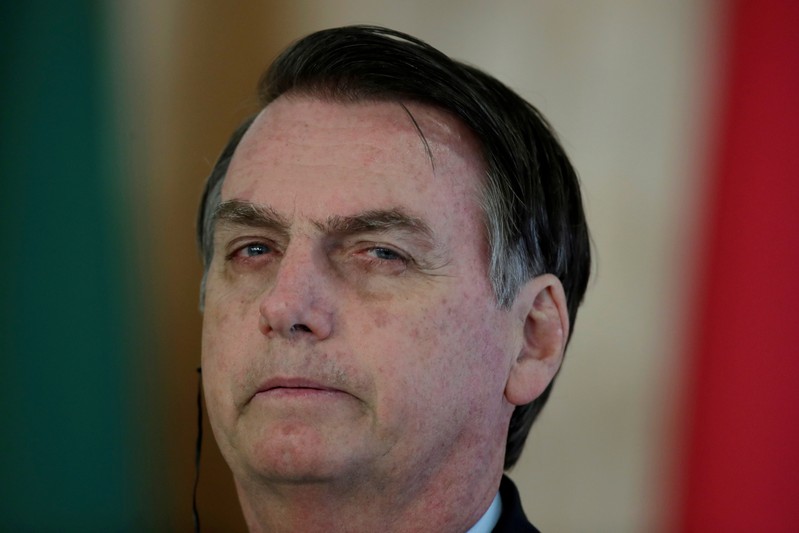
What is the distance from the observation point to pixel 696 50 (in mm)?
2982

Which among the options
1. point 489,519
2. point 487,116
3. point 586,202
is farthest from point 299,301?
point 586,202

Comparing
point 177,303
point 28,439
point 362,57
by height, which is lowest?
point 28,439

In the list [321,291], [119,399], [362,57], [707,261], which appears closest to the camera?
[321,291]

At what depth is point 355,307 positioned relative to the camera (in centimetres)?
181

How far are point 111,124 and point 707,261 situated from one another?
1.95 m

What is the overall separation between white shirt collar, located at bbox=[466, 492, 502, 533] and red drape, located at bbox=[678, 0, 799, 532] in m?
1.08

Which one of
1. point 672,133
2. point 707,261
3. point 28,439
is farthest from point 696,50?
point 28,439

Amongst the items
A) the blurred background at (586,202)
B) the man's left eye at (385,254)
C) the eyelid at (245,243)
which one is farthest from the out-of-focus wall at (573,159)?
the man's left eye at (385,254)

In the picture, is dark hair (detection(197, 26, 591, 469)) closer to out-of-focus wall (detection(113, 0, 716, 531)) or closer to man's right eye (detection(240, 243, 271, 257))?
man's right eye (detection(240, 243, 271, 257))

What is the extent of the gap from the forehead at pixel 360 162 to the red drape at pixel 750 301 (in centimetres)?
125

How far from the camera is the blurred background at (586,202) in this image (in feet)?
9.64

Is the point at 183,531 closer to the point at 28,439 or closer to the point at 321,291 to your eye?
the point at 28,439

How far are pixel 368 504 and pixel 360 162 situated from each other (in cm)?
67

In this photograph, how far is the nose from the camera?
1.75 m
